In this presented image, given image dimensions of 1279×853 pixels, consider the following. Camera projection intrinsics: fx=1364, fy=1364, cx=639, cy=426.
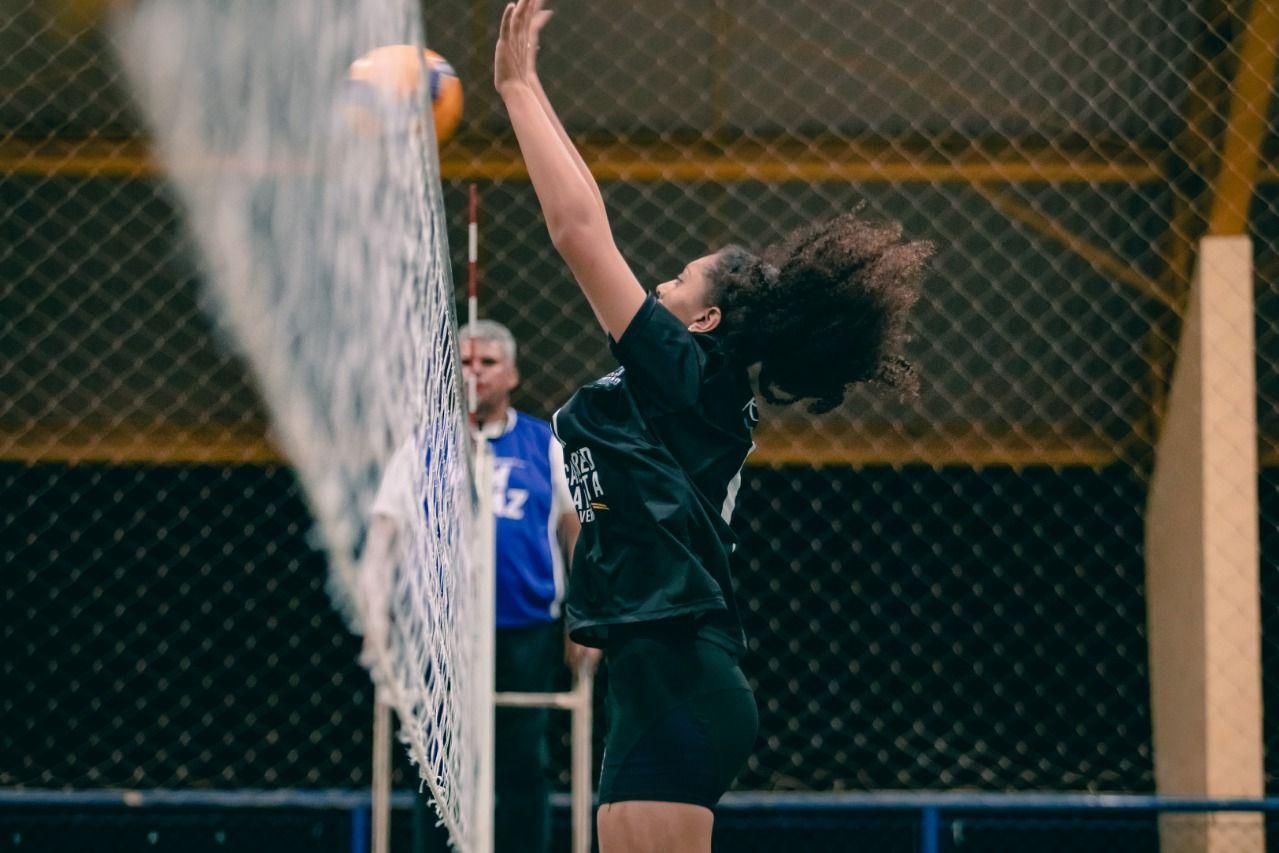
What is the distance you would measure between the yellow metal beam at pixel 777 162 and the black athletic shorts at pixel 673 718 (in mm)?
2781

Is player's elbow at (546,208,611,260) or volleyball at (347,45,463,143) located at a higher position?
volleyball at (347,45,463,143)

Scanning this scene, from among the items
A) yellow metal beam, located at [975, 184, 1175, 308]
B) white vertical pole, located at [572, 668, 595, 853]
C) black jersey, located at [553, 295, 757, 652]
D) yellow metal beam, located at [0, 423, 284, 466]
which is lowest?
white vertical pole, located at [572, 668, 595, 853]

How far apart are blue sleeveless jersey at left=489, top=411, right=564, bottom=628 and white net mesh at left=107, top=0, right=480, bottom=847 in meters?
1.09

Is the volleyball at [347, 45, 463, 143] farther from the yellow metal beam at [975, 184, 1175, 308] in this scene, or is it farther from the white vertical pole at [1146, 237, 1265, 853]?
the white vertical pole at [1146, 237, 1265, 853]

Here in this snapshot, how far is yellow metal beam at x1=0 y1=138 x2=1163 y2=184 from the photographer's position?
411 cm

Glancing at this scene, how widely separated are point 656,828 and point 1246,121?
3213 mm

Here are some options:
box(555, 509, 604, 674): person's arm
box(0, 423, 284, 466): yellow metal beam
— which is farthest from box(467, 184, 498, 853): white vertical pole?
box(0, 423, 284, 466): yellow metal beam

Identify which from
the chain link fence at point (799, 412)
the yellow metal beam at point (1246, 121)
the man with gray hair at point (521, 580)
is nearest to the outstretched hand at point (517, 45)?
the man with gray hair at point (521, 580)

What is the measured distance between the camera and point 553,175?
1.44 metres

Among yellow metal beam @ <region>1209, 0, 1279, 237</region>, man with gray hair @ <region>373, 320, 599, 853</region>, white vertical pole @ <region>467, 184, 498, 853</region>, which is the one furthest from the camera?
yellow metal beam @ <region>1209, 0, 1279, 237</region>

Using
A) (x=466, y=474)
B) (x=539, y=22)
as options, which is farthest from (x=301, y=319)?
(x=466, y=474)

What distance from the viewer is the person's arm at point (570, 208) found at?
Answer: 1435 millimetres

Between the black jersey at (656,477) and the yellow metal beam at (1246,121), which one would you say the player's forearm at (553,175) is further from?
the yellow metal beam at (1246,121)

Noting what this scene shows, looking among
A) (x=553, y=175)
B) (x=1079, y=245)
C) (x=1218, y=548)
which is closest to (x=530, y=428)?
(x=553, y=175)
